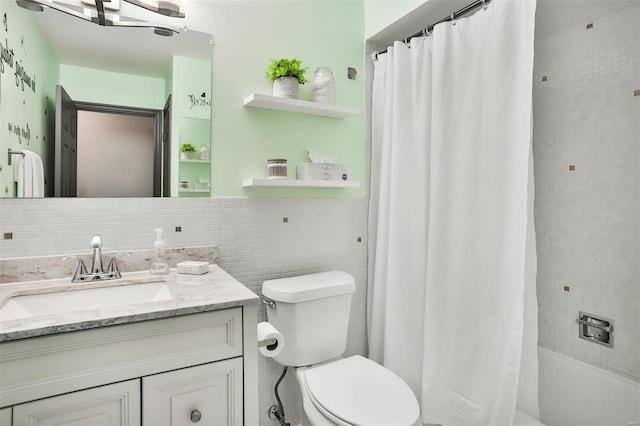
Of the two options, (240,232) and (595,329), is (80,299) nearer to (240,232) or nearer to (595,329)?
(240,232)

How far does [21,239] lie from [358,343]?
1.60 metres

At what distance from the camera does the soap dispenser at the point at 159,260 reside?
55.5 inches

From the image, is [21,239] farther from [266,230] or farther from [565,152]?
[565,152]

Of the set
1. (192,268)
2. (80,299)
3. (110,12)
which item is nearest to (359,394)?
(192,268)

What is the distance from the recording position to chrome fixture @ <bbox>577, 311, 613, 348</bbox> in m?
1.49

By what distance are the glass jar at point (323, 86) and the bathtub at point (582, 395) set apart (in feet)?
5.09

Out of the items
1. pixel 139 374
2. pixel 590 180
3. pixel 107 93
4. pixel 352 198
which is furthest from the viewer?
pixel 352 198

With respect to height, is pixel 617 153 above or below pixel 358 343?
above

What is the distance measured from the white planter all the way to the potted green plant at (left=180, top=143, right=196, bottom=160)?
1.54 feet

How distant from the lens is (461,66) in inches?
62.2

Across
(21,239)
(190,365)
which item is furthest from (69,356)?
(21,239)

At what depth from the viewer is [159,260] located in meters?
1.44

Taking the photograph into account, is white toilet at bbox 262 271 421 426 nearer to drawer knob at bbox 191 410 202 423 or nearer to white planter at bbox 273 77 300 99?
drawer knob at bbox 191 410 202 423

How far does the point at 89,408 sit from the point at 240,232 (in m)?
0.91
